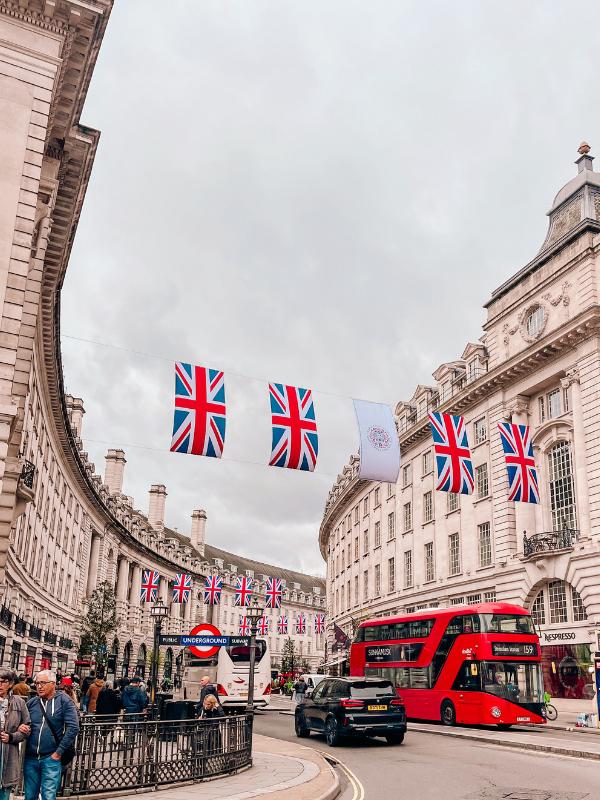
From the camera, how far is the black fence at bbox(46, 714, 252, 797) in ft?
39.1

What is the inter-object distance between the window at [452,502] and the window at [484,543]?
3135mm

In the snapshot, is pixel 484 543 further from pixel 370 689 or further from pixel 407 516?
pixel 370 689

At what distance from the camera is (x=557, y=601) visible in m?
37.6

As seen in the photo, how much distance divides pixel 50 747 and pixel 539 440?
1377 inches

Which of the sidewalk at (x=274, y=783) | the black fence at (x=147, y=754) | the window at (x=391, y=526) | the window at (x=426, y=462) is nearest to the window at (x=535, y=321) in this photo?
the window at (x=426, y=462)

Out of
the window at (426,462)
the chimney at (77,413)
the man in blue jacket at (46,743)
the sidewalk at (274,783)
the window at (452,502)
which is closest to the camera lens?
the man in blue jacket at (46,743)

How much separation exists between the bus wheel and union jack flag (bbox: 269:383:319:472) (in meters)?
12.2

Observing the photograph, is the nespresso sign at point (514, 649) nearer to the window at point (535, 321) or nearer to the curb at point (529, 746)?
the curb at point (529, 746)

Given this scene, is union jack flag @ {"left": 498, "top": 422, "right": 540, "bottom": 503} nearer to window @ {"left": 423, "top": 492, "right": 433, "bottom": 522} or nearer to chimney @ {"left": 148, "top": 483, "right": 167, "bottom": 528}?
window @ {"left": 423, "top": 492, "right": 433, "bottom": 522}

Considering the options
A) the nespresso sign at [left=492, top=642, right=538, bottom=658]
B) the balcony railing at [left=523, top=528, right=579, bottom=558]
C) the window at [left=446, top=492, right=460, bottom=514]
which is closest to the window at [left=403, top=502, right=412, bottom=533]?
the window at [left=446, top=492, right=460, bottom=514]

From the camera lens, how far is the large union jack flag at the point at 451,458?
27.0m

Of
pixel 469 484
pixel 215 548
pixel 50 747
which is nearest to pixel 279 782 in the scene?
pixel 50 747

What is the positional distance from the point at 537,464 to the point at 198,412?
2561 centimetres

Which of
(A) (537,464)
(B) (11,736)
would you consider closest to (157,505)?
(A) (537,464)
